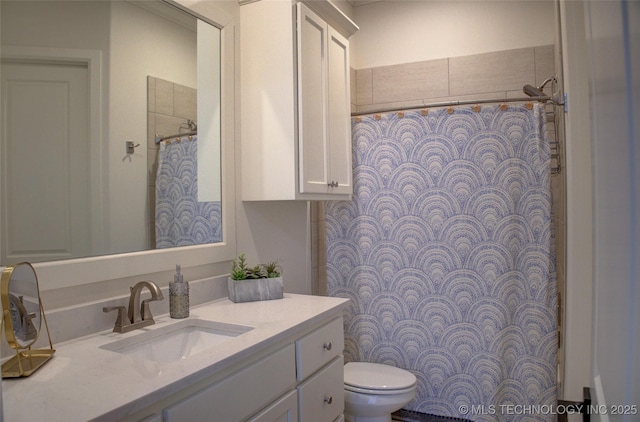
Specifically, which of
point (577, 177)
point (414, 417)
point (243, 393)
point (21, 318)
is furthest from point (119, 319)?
point (414, 417)

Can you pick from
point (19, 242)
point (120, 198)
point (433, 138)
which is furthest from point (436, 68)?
point (19, 242)

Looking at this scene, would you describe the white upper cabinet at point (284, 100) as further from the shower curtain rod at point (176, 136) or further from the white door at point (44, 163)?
the white door at point (44, 163)

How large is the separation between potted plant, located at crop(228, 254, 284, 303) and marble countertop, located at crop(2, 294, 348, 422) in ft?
0.86

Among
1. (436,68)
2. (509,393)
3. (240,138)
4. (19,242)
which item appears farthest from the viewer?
(436,68)

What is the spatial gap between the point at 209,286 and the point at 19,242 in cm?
75

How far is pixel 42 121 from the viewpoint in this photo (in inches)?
48.9

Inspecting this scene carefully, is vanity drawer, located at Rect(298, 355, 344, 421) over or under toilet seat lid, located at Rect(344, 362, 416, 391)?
over

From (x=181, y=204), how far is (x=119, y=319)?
535 millimetres

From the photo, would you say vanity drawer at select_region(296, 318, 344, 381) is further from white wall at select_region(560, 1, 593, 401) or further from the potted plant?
white wall at select_region(560, 1, 593, 401)

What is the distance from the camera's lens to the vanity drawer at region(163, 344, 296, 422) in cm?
101

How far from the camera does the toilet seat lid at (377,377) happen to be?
214 centimetres

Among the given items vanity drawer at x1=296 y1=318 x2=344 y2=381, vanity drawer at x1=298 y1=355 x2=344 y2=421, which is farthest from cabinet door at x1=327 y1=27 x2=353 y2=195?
vanity drawer at x1=298 y1=355 x2=344 y2=421

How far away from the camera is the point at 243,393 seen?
3.87ft

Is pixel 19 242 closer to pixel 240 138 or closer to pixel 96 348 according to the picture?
pixel 96 348
